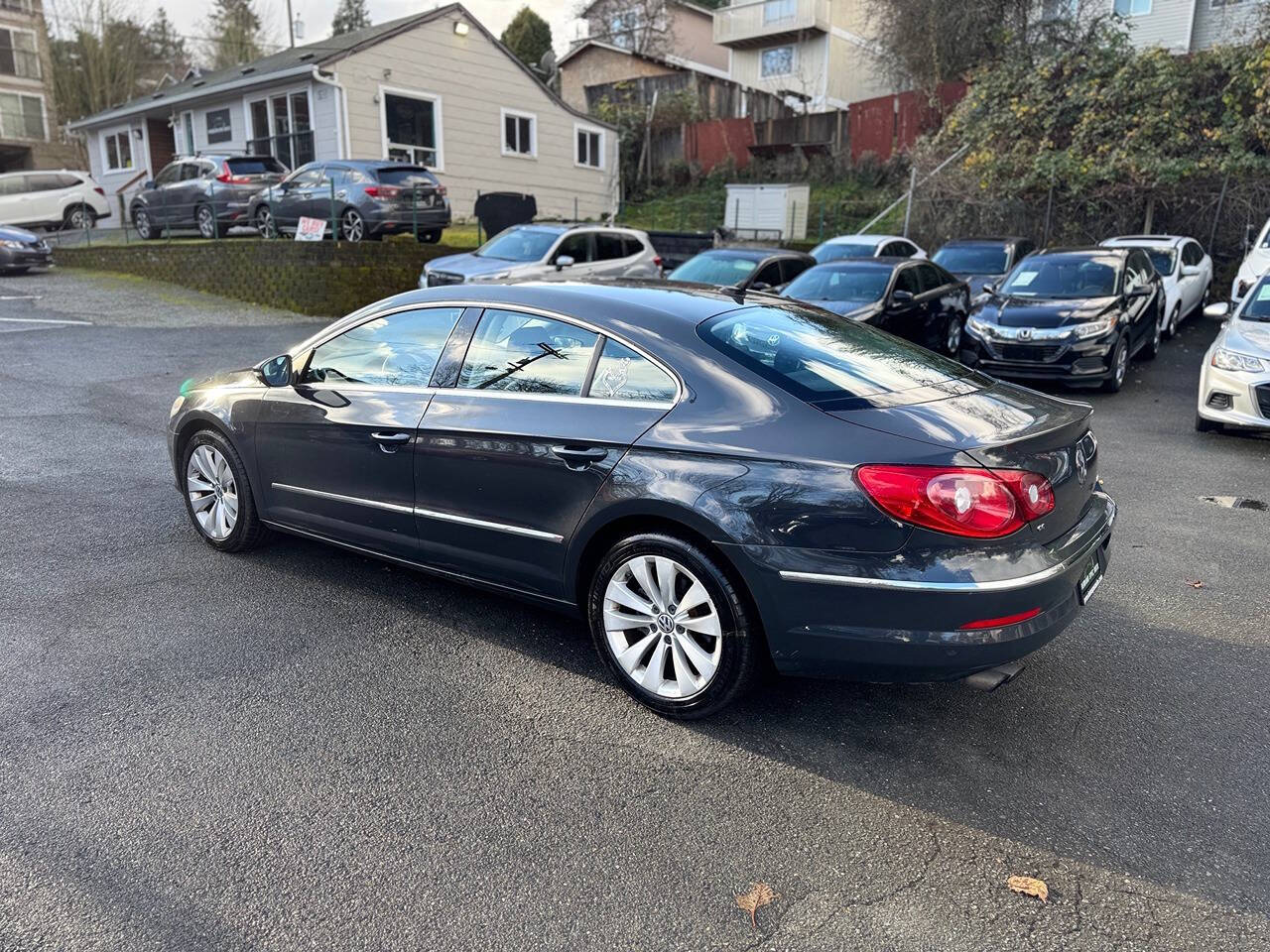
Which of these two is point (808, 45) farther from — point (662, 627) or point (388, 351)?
point (662, 627)

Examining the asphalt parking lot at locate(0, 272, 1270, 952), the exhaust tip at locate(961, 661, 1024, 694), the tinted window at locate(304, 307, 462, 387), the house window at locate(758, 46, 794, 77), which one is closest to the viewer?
the asphalt parking lot at locate(0, 272, 1270, 952)

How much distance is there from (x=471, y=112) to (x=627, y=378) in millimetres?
24254

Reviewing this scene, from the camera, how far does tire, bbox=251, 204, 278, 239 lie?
706 inches

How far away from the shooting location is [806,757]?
10.8 feet

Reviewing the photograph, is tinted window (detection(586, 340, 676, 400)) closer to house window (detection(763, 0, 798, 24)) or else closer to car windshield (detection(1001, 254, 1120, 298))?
car windshield (detection(1001, 254, 1120, 298))

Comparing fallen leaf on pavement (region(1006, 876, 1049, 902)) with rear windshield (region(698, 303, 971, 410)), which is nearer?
fallen leaf on pavement (region(1006, 876, 1049, 902))

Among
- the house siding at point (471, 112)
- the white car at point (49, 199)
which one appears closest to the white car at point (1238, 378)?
the house siding at point (471, 112)

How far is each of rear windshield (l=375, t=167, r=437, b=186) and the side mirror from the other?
12.8 m

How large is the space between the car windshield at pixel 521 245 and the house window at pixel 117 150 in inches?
834

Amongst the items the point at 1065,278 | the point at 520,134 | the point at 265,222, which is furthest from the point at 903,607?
the point at 520,134

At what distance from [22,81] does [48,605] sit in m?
51.9

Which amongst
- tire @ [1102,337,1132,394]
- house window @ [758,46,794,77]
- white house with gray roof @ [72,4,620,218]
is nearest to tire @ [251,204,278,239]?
white house with gray roof @ [72,4,620,218]

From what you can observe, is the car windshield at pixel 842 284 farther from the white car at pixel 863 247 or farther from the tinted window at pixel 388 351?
the tinted window at pixel 388 351

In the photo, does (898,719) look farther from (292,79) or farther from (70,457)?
(292,79)
